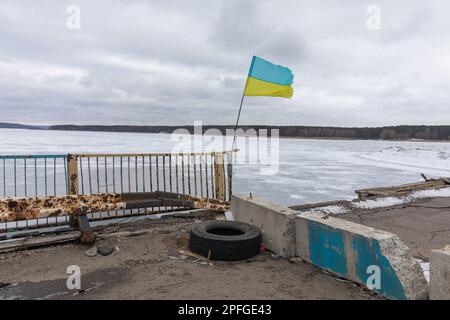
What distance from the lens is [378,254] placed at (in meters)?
3.89

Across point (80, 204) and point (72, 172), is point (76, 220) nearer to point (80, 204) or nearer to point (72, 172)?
point (80, 204)

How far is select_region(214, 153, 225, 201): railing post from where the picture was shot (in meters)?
8.58

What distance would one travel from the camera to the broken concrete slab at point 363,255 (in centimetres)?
377

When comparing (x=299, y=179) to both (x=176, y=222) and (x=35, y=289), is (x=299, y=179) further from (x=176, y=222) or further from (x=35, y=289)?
(x=35, y=289)

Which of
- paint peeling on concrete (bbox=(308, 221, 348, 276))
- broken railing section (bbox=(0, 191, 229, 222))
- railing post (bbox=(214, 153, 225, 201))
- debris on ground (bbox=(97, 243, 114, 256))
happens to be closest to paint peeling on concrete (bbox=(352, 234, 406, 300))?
paint peeling on concrete (bbox=(308, 221, 348, 276))

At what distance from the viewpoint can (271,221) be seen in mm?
5523

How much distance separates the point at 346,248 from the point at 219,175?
4.65 m

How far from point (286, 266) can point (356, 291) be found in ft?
3.48

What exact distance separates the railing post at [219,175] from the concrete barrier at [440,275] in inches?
215

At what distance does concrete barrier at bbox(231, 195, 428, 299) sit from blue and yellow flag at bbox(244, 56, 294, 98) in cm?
266

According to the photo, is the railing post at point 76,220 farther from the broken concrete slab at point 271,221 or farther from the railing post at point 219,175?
the railing post at point 219,175

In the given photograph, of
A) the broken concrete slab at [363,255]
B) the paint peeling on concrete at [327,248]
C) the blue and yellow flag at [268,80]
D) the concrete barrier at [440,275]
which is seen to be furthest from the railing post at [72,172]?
the concrete barrier at [440,275]

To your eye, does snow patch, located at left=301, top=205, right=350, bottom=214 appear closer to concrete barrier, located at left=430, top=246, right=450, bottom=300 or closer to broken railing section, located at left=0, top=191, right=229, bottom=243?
broken railing section, located at left=0, top=191, right=229, bottom=243
